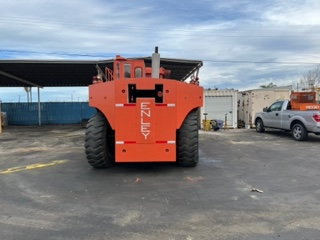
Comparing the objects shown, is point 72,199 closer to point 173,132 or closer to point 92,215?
point 92,215

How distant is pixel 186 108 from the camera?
6.88 meters

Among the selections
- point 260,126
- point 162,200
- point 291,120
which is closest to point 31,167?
point 162,200

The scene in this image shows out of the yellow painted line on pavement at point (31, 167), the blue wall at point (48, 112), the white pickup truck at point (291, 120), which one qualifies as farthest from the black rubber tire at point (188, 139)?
the blue wall at point (48, 112)

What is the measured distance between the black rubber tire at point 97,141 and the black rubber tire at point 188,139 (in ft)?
5.70

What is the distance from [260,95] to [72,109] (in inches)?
671

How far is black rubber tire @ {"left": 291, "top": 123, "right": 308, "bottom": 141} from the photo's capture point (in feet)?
42.2

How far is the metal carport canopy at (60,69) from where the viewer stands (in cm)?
1675

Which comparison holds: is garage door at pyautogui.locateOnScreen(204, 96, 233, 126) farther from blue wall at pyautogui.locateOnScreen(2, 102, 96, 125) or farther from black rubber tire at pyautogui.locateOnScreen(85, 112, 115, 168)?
black rubber tire at pyautogui.locateOnScreen(85, 112, 115, 168)

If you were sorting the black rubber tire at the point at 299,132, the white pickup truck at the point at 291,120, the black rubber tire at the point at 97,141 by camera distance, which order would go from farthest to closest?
the black rubber tire at the point at 299,132
the white pickup truck at the point at 291,120
the black rubber tire at the point at 97,141

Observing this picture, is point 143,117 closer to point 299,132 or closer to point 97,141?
point 97,141

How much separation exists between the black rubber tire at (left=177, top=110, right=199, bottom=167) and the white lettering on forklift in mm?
906

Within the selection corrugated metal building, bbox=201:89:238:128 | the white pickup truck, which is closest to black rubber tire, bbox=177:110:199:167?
the white pickup truck

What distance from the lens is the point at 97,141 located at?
6.96 m

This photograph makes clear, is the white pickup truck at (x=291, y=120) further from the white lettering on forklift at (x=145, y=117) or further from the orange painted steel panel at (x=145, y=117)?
the white lettering on forklift at (x=145, y=117)
